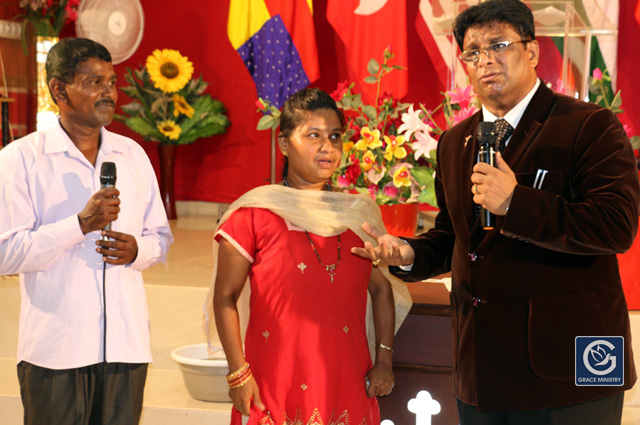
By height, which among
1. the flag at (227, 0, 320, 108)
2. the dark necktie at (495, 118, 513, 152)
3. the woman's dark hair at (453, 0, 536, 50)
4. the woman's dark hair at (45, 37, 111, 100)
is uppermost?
the flag at (227, 0, 320, 108)

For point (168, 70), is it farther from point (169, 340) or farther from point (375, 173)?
point (375, 173)

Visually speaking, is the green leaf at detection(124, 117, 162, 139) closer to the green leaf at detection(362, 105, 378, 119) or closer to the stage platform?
the stage platform

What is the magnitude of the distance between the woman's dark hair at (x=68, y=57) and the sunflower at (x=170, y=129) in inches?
156

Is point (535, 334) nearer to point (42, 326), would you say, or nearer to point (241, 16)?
point (42, 326)

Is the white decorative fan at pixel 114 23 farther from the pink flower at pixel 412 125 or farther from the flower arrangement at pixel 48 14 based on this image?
the pink flower at pixel 412 125

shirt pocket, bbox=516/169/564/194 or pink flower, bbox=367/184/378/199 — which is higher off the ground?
shirt pocket, bbox=516/169/564/194

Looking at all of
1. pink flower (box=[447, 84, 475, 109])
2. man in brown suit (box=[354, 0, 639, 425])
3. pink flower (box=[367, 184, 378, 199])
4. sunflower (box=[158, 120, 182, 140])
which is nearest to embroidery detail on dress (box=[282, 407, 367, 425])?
man in brown suit (box=[354, 0, 639, 425])

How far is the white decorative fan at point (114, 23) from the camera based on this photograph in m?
5.68

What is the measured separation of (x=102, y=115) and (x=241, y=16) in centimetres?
361

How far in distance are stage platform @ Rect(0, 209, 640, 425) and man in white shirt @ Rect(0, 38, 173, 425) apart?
1.07m

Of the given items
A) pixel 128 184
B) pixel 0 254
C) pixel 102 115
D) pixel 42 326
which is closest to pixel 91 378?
pixel 42 326

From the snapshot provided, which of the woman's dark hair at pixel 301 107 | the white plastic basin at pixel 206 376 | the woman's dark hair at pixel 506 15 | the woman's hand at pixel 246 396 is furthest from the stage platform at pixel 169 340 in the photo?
the woman's dark hair at pixel 506 15

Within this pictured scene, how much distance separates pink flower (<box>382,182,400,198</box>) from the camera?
278cm

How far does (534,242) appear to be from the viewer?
165cm
